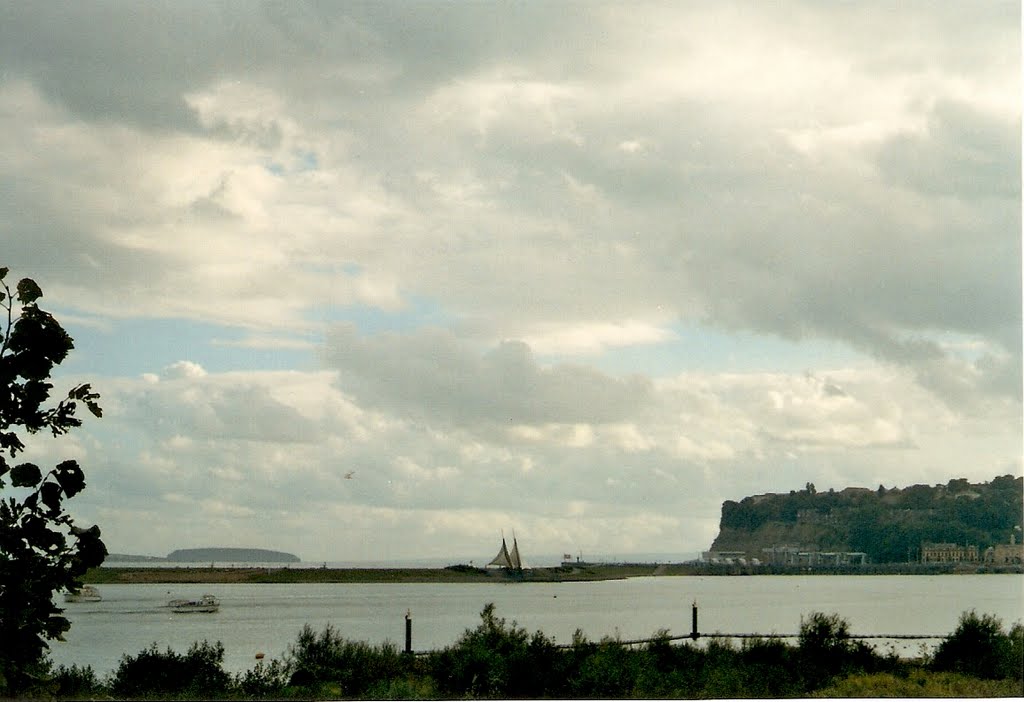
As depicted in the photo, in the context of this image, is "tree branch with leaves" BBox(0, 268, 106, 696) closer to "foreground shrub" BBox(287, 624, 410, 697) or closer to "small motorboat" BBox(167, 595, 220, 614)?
"foreground shrub" BBox(287, 624, 410, 697)

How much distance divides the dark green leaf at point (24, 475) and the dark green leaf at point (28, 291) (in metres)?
0.82

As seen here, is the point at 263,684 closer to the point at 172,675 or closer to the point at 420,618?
the point at 172,675

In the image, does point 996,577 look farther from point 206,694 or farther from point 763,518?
point 206,694

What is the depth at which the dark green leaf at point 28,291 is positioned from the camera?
529cm

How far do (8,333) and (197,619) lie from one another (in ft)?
226

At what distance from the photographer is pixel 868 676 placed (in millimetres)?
17500

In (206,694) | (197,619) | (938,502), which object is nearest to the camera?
(206,694)

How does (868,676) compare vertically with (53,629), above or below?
below

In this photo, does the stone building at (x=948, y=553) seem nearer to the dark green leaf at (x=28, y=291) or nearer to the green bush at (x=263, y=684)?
the green bush at (x=263, y=684)

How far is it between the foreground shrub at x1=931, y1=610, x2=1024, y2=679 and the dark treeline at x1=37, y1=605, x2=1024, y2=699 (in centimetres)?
2

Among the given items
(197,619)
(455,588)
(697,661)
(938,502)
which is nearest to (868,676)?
(697,661)

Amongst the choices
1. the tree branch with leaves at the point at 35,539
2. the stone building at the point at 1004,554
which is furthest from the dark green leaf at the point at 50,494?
the stone building at the point at 1004,554

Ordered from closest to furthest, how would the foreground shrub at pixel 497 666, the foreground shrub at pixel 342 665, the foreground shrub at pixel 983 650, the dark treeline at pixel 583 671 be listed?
the dark treeline at pixel 583 671, the foreground shrub at pixel 497 666, the foreground shrub at pixel 342 665, the foreground shrub at pixel 983 650

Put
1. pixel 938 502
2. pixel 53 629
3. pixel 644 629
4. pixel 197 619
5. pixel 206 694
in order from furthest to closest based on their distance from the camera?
1. pixel 938 502
2. pixel 197 619
3. pixel 644 629
4. pixel 206 694
5. pixel 53 629
